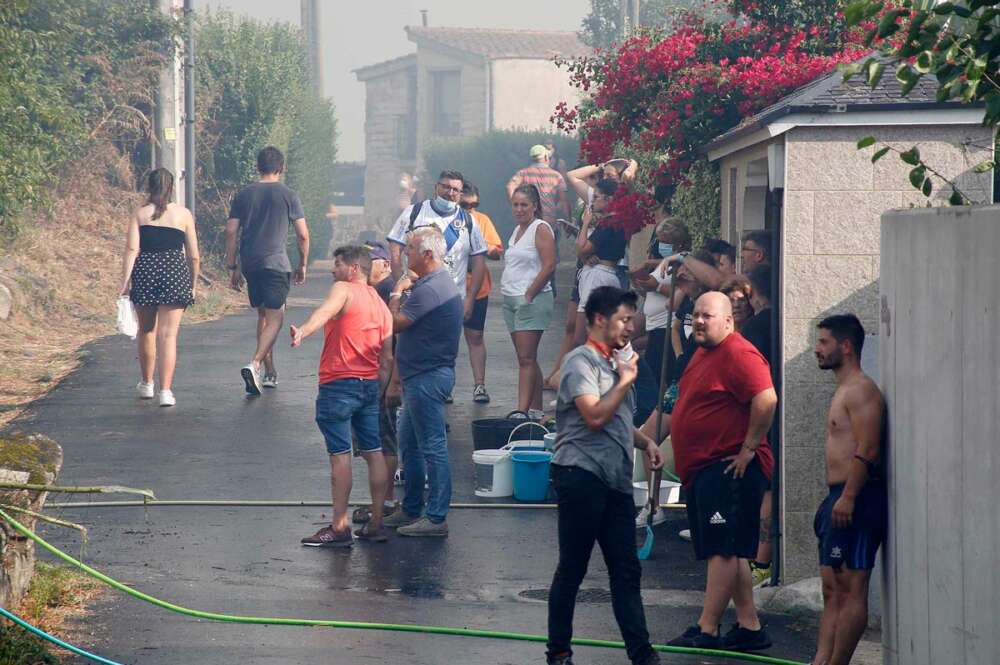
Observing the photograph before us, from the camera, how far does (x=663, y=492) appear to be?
9578 mm

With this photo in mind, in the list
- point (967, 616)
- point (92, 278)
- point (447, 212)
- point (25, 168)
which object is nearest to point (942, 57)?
point (967, 616)

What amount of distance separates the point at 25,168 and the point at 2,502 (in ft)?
40.4

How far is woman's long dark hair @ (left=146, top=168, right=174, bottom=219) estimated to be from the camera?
41.1 ft

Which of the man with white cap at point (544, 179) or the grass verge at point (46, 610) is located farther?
the man with white cap at point (544, 179)

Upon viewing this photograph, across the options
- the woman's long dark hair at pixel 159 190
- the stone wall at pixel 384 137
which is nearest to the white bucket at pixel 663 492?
the woman's long dark hair at pixel 159 190

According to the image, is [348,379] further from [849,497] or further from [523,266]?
[523,266]

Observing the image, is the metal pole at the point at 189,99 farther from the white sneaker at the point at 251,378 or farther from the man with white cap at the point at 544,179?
the white sneaker at the point at 251,378

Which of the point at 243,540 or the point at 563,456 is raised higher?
the point at 563,456

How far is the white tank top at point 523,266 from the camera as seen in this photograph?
12305 millimetres

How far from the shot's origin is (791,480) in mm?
7738

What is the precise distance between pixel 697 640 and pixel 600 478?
97 cm

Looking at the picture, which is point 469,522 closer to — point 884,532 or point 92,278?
point 884,532

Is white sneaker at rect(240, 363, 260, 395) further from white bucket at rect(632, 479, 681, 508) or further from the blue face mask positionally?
white bucket at rect(632, 479, 681, 508)

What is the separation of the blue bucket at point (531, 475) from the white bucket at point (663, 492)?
602 mm
